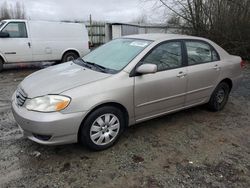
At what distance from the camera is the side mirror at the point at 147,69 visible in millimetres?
3518

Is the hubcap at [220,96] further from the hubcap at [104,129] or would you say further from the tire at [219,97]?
the hubcap at [104,129]

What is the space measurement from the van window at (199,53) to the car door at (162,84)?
0.73 ft

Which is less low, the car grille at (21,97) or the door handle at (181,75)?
the door handle at (181,75)

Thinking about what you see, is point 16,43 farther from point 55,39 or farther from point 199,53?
point 199,53

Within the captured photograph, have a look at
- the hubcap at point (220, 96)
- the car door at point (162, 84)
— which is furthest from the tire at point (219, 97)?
the car door at point (162, 84)

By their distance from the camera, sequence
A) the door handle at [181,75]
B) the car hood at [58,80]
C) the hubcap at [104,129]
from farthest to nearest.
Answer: the door handle at [181,75] → the hubcap at [104,129] → the car hood at [58,80]

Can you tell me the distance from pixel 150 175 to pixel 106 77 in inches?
55.4

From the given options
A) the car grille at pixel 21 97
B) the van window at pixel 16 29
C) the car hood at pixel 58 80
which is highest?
the van window at pixel 16 29

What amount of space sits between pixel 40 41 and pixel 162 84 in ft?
22.1

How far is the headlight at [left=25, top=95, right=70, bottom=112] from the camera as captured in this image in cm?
306

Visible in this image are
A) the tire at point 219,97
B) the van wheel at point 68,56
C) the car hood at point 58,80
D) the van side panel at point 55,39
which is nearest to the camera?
the car hood at point 58,80

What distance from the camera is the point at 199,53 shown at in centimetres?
459

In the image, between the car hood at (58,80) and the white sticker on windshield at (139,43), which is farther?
the white sticker on windshield at (139,43)

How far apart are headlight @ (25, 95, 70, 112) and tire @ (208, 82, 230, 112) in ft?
10.0
